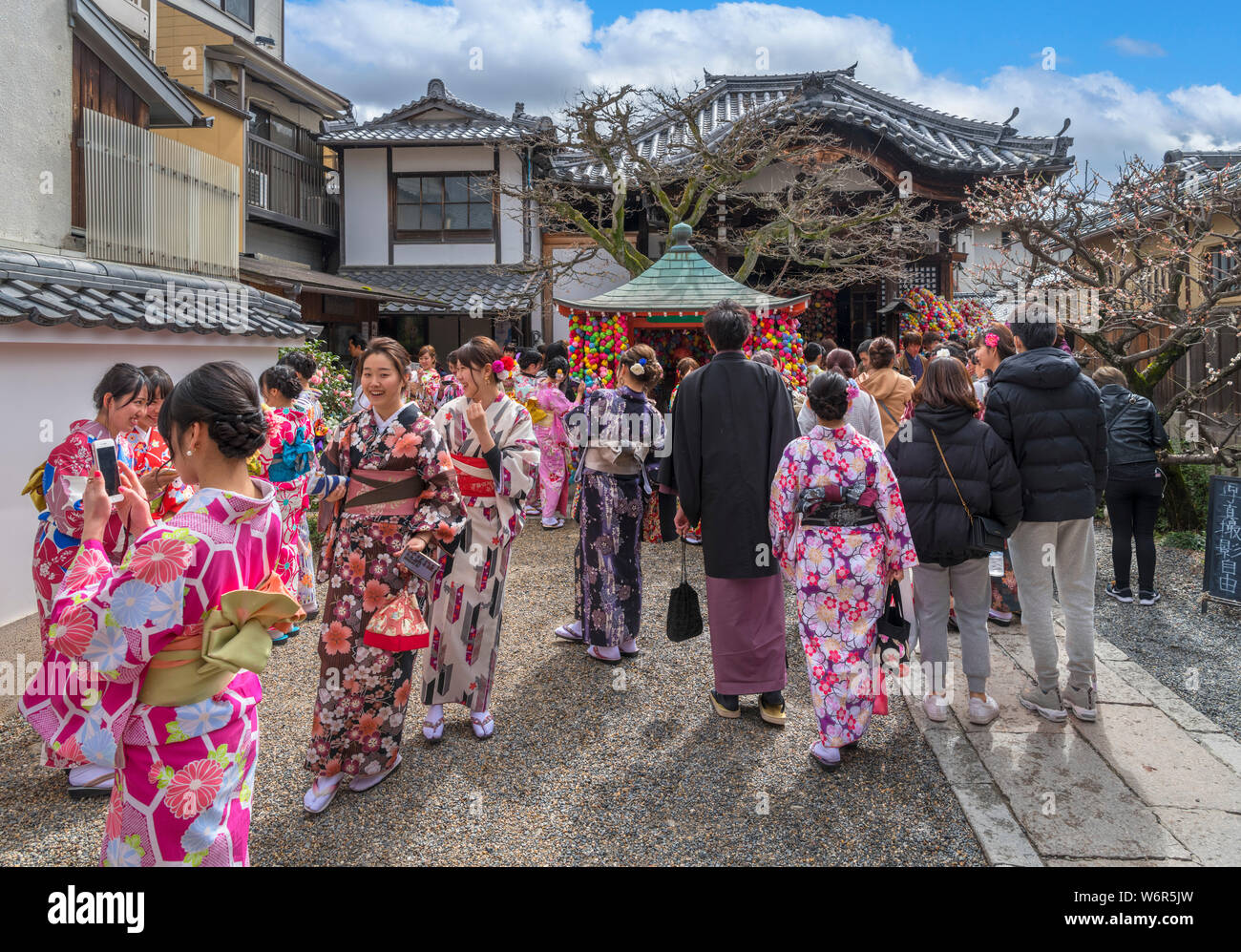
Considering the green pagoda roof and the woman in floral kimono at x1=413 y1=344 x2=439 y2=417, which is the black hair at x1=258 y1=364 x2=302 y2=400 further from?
the green pagoda roof

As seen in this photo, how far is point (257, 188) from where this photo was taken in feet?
55.1

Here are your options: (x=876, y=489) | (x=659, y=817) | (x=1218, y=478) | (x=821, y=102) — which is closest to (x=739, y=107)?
(x=821, y=102)

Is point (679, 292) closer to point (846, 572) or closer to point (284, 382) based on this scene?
point (284, 382)

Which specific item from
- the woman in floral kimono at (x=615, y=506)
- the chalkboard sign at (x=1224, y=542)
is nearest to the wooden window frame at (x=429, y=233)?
the woman in floral kimono at (x=615, y=506)

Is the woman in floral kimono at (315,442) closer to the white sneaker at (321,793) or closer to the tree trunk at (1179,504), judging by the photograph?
the white sneaker at (321,793)

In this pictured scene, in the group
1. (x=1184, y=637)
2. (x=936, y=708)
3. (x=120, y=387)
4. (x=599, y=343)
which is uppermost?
(x=599, y=343)

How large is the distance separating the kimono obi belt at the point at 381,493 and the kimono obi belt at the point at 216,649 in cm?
Result: 168

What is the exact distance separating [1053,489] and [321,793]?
403 centimetres

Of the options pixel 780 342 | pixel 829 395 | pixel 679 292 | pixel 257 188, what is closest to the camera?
pixel 829 395

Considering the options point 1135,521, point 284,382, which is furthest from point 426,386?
point 1135,521

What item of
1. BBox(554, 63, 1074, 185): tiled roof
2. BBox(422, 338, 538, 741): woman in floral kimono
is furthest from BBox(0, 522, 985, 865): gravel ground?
BBox(554, 63, 1074, 185): tiled roof

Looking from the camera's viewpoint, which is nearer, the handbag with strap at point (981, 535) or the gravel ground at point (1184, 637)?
the handbag with strap at point (981, 535)

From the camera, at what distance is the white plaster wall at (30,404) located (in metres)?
6.31

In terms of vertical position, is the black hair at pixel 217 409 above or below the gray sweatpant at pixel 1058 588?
above
